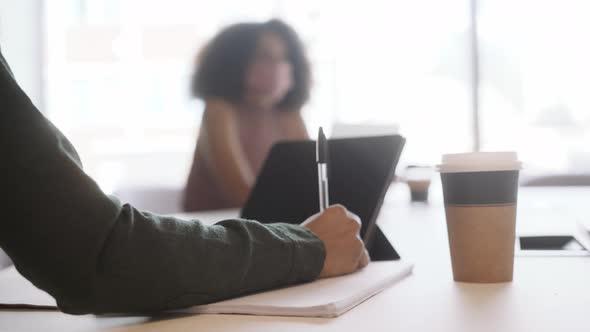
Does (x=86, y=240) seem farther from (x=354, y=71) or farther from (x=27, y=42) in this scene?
(x=27, y=42)

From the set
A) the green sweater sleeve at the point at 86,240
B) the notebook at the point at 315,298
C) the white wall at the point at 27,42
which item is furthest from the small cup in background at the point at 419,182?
the white wall at the point at 27,42

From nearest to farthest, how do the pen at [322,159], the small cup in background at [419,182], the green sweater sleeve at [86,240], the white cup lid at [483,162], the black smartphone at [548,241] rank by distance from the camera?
the green sweater sleeve at [86,240]
the white cup lid at [483,162]
the pen at [322,159]
the black smartphone at [548,241]
the small cup in background at [419,182]

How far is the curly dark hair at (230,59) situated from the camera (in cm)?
256

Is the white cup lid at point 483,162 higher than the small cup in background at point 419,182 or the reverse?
higher

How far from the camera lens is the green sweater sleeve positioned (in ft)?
1.89

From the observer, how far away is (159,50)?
182 inches

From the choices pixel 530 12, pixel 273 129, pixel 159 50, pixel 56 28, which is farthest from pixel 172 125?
pixel 530 12

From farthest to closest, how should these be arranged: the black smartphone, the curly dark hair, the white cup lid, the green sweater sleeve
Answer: the curly dark hair, the black smartphone, the white cup lid, the green sweater sleeve

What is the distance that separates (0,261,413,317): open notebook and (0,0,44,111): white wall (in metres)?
3.61

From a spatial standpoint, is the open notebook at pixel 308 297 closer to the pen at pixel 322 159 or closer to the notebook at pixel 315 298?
the notebook at pixel 315 298

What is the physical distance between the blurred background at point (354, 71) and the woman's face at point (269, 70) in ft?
4.46

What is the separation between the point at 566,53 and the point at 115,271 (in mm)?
4105

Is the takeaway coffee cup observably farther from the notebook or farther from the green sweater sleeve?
the green sweater sleeve

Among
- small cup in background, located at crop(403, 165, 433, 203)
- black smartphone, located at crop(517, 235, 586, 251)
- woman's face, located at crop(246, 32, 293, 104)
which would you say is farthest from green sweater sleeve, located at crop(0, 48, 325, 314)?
woman's face, located at crop(246, 32, 293, 104)
